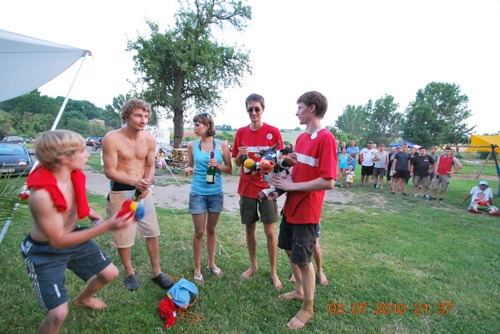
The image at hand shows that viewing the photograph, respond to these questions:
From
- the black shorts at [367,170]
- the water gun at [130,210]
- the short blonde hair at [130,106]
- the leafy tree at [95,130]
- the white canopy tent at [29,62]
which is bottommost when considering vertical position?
the leafy tree at [95,130]

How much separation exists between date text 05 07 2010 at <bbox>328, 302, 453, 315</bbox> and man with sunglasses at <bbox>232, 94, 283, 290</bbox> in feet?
2.36

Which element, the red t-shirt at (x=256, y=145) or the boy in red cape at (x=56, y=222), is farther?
the red t-shirt at (x=256, y=145)

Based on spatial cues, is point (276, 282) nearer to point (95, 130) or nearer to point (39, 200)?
point (39, 200)

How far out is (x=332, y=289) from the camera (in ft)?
10.6

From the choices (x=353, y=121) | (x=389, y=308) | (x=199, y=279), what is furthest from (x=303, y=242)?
(x=353, y=121)

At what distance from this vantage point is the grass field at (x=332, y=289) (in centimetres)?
255

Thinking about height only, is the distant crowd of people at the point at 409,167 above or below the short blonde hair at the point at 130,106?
below

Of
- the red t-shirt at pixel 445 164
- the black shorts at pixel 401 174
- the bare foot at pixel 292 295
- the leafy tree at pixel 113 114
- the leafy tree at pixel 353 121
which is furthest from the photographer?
the leafy tree at pixel 113 114

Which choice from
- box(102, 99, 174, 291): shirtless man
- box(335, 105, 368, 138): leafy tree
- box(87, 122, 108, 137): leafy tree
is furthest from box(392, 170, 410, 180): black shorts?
box(87, 122, 108, 137): leafy tree

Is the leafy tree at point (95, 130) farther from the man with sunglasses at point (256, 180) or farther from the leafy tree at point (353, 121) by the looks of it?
the man with sunglasses at point (256, 180)

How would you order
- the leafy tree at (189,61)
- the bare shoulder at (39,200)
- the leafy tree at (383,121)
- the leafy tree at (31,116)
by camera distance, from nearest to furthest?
the bare shoulder at (39,200)
the leafy tree at (189,61)
the leafy tree at (31,116)
the leafy tree at (383,121)

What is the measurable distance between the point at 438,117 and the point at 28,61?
57.3 metres

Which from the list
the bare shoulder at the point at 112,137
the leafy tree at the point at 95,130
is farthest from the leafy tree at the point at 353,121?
the bare shoulder at the point at 112,137

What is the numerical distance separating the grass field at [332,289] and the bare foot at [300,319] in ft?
0.25
